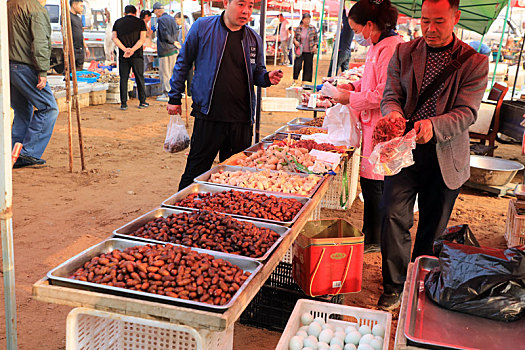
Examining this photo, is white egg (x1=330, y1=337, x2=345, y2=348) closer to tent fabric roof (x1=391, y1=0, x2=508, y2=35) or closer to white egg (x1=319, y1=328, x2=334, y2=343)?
white egg (x1=319, y1=328, x2=334, y2=343)

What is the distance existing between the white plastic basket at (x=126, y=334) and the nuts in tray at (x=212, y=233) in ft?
1.38

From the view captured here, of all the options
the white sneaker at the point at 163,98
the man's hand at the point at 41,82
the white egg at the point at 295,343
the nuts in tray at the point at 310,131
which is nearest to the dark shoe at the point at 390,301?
the white egg at the point at 295,343

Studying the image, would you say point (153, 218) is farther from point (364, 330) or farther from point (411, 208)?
point (411, 208)

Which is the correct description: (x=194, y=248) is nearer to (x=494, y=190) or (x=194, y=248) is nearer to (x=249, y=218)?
(x=249, y=218)

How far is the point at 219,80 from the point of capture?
13.9 feet

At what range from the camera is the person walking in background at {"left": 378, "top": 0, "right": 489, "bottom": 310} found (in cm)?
288

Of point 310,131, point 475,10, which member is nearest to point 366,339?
point 310,131

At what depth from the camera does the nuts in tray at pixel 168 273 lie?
78.1 inches

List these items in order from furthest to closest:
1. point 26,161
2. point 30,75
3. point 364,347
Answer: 1. point 26,161
2. point 30,75
3. point 364,347

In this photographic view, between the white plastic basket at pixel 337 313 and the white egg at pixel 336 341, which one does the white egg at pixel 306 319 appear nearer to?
Result: the white plastic basket at pixel 337 313

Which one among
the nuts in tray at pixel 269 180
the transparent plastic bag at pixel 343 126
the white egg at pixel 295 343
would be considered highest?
the transparent plastic bag at pixel 343 126

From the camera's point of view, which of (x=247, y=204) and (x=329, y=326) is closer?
(x=329, y=326)

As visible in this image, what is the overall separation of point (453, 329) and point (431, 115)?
161cm

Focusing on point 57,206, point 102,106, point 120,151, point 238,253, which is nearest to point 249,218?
point 238,253
